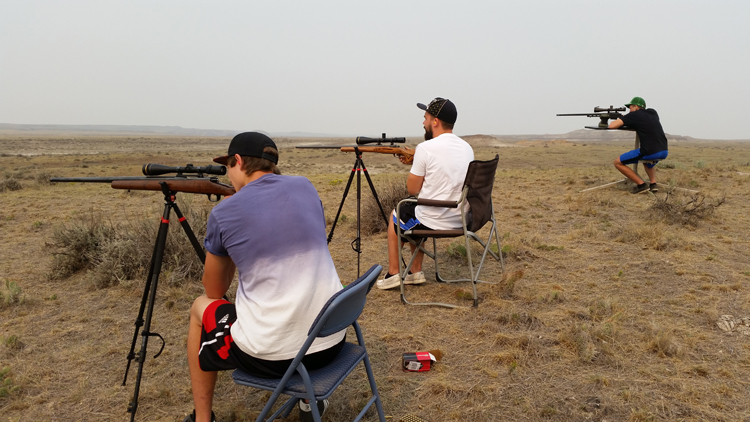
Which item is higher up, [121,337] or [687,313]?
[687,313]

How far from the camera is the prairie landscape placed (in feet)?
9.17

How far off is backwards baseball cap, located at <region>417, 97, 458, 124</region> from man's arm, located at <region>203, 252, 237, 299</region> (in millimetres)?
2624

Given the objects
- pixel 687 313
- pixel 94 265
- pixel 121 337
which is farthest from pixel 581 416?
pixel 94 265

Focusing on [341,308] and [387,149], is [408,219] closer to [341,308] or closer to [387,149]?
[387,149]

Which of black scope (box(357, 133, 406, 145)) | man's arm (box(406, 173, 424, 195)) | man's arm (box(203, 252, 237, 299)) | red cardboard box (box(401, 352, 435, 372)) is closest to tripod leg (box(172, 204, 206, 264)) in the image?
man's arm (box(203, 252, 237, 299))

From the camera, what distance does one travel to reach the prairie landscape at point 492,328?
9.17 feet

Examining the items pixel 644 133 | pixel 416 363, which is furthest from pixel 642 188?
pixel 416 363

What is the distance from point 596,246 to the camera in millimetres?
5875

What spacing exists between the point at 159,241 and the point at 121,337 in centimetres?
154

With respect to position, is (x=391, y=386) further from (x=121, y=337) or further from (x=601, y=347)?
(x=121, y=337)

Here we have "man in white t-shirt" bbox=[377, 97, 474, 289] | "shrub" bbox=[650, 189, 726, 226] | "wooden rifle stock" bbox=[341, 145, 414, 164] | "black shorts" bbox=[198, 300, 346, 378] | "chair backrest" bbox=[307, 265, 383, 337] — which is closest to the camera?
"chair backrest" bbox=[307, 265, 383, 337]

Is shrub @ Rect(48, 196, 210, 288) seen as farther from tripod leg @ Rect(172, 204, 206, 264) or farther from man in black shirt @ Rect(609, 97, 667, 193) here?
man in black shirt @ Rect(609, 97, 667, 193)

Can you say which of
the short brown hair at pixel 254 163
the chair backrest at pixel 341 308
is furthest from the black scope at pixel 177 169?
the chair backrest at pixel 341 308

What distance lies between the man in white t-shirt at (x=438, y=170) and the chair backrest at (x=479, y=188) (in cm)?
16
